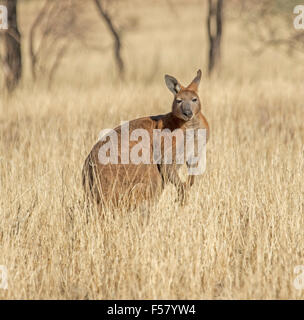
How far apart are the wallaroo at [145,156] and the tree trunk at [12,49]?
499 centimetres

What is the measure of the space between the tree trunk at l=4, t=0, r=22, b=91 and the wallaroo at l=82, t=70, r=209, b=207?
499 centimetres

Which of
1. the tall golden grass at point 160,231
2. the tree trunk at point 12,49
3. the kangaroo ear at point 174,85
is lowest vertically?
the tall golden grass at point 160,231

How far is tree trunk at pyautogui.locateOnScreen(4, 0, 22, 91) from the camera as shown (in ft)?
27.9

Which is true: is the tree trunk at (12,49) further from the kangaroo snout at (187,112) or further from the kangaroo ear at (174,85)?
the kangaroo snout at (187,112)

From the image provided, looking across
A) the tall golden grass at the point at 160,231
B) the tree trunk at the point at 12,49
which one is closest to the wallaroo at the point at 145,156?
the tall golden grass at the point at 160,231

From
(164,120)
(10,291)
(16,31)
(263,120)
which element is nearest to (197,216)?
(164,120)

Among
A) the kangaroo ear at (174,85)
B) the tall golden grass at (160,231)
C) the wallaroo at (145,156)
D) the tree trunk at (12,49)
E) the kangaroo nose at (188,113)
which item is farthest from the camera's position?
the tree trunk at (12,49)


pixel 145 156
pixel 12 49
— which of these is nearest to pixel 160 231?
pixel 145 156

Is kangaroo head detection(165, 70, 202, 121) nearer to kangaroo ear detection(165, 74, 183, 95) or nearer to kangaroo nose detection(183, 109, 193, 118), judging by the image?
kangaroo nose detection(183, 109, 193, 118)

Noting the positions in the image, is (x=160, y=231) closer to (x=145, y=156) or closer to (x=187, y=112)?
(x=145, y=156)

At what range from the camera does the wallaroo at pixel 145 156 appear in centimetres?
361

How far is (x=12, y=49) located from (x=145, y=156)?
5.85 metres

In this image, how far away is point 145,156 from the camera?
3.72 meters
